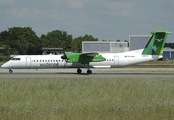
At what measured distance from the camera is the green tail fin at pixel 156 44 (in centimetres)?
4225

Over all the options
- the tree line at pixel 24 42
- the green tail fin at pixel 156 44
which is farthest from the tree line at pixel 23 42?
the green tail fin at pixel 156 44

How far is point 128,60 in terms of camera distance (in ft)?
136

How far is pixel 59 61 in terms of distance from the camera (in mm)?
40969

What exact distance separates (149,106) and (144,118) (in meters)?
1.85

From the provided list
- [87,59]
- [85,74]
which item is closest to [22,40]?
[87,59]

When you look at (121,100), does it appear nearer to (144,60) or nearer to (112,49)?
(144,60)

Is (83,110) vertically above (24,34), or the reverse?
(24,34)

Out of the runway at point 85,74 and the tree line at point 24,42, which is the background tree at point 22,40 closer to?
the tree line at point 24,42

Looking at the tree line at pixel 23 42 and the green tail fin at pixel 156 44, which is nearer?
the green tail fin at pixel 156 44

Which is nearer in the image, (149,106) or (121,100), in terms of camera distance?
(149,106)

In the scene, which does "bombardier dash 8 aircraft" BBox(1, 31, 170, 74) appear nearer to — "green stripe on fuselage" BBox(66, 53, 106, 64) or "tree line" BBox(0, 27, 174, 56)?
"green stripe on fuselage" BBox(66, 53, 106, 64)

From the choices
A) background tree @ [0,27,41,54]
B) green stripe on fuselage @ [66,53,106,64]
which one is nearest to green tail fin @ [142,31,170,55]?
green stripe on fuselage @ [66,53,106,64]

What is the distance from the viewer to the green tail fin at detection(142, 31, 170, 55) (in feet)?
139

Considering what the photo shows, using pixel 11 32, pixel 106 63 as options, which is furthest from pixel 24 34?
pixel 106 63
